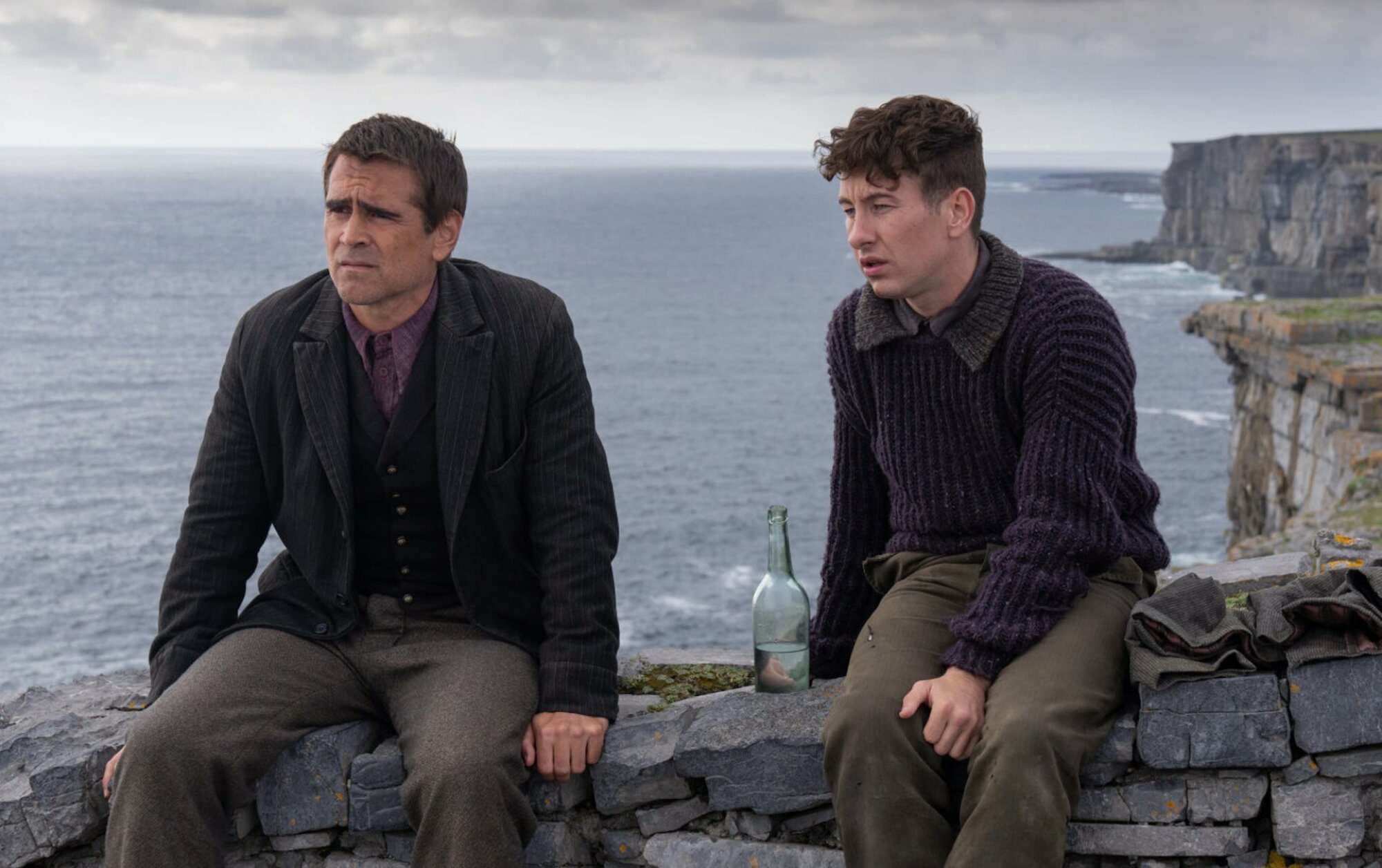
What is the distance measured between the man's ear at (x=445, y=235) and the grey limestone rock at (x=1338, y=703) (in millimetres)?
2737

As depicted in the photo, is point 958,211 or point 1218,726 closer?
point 1218,726

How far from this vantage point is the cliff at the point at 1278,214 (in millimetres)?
78125

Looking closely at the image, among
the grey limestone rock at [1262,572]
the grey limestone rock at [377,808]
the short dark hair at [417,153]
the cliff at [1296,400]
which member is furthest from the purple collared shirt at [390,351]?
the cliff at [1296,400]

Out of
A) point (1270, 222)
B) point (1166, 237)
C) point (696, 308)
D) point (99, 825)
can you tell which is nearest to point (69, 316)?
point (696, 308)

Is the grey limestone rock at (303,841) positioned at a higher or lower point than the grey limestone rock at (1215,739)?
lower

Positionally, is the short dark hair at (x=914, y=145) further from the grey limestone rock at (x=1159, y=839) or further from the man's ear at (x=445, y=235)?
the grey limestone rock at (x=1159, y=839)

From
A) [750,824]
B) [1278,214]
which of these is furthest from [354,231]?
[1278,214]

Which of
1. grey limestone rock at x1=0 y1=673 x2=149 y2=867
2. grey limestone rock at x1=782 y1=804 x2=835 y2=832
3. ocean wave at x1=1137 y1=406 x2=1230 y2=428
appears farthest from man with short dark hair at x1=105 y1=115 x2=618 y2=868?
ocean wave at x1=1137 y1=406 x2=1230 y2=428

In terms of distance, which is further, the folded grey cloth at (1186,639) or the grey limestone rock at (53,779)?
the grey limestone rock at (53,779)

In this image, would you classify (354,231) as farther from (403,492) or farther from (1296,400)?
(1296,400)

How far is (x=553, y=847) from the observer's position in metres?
4.31

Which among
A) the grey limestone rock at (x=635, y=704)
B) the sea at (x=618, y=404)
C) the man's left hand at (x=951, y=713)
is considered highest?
the man's left hand at (x=951, y=713)

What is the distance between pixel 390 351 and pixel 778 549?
4.44 ft

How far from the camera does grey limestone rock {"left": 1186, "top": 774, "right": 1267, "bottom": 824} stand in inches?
156
